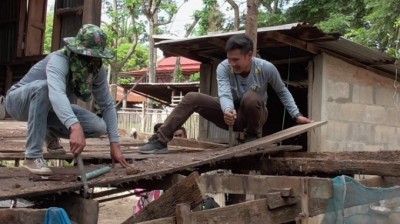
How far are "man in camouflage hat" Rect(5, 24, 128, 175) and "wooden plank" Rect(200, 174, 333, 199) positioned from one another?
0.68 metres

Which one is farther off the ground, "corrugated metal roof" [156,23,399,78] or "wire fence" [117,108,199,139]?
"corrugated metal roof" [156,23,399,78]

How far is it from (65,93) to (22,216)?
1.31m

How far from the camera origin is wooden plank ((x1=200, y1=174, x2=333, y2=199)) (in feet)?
10.5

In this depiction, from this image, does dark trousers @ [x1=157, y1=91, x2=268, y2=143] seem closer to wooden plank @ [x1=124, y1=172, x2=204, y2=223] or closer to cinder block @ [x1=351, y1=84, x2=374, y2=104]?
wooden plank @ [x1=124, y1=172, x2=204, y2=223]

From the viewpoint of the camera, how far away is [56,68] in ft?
11.3

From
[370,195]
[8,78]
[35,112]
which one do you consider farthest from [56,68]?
[8,78]

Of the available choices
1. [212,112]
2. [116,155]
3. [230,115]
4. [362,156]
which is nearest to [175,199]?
[116,155]

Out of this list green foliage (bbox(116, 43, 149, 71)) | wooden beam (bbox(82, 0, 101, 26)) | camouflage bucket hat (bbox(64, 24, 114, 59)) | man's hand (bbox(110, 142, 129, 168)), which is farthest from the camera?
green foliage (bbox(116, 43, 149, 71))

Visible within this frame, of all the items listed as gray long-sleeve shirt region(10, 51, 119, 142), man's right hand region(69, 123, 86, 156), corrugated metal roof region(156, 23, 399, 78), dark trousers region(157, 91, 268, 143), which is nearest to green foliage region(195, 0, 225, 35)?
corrugated metal roof region(156, 23, 399, 78)

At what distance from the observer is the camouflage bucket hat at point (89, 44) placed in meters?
3.46

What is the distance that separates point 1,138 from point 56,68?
2.21 metres

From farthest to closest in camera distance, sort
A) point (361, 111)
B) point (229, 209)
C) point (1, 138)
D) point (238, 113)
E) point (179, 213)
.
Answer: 1. point (361, 111)
2. point (1, 138)
3. point (238, 113)
4. point (229, 209)
5. point (179, 213)

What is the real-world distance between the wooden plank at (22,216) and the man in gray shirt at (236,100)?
2.27 metres

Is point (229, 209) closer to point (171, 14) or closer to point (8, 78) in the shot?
point (8, 78)
